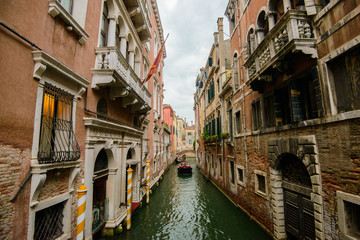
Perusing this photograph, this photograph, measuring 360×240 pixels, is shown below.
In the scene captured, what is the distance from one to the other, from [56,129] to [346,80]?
6765mm

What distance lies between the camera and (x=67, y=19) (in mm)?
4660

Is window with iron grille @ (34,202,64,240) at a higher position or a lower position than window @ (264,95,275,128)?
lower

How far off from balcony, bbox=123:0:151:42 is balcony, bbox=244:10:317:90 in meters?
6.16

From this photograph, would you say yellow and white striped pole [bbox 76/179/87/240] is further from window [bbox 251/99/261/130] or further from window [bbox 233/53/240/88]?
window [bbox 233/53/240/88]

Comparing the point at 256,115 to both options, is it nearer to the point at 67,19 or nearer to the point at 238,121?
the point at 238,121

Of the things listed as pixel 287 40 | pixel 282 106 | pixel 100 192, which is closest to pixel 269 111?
pixel 282 106

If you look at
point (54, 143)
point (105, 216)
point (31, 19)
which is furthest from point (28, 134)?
point (105, 216)

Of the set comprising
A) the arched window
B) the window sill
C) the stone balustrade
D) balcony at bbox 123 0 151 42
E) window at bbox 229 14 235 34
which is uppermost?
window at bbox 229 14 235 34

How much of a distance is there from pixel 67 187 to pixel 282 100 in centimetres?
733

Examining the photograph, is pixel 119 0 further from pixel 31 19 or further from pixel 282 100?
pixel 282 100

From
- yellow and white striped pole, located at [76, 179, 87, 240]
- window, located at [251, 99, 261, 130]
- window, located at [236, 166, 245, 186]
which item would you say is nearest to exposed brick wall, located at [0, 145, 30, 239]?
yellow and white striped pole, located at [76, 179, 87, 240]

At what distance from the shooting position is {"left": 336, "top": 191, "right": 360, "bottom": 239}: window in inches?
155

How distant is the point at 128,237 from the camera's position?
728 centimetres

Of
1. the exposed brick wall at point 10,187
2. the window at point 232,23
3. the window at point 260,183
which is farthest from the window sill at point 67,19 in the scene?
the window at point 232,23
